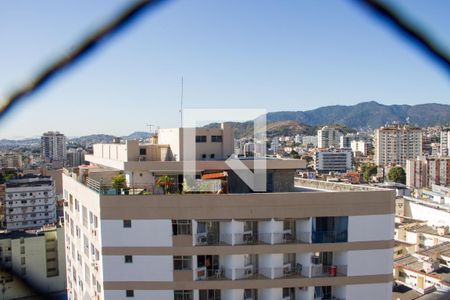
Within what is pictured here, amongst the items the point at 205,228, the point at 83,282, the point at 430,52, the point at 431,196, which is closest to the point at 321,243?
the point at 205,228

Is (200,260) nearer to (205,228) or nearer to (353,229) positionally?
(205,228)

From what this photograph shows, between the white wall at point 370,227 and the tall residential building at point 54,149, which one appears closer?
the white wall at point 370,227

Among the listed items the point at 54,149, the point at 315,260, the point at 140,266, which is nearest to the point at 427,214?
the point at 315,260

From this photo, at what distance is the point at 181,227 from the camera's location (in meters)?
6.64

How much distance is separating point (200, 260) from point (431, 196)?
111 feet

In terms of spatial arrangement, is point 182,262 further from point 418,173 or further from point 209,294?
point 418,173

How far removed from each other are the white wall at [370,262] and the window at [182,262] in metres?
2.72

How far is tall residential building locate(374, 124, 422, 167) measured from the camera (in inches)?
2462

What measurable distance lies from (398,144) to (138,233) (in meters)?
63.5

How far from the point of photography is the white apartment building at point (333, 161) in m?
63.8

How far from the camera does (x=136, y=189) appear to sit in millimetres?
7359

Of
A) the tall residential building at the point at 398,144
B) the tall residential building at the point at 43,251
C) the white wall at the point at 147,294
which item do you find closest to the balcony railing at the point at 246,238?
the white wall at the point at 147,294

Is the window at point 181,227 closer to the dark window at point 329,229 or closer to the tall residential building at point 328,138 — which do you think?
the dark window at point 329,229

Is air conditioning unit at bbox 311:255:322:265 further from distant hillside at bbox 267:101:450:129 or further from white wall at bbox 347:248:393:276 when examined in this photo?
distant hillside at bbox 267:101:450:129
